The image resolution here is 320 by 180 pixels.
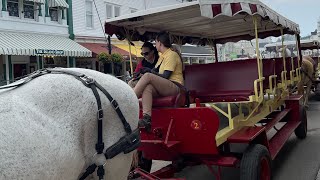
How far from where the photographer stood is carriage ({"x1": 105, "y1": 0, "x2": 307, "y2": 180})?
433cm

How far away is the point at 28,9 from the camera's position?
1798cm

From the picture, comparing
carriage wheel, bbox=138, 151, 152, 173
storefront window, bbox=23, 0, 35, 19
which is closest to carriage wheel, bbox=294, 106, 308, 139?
carriage wheel, bbox=138, 151, 152, 173

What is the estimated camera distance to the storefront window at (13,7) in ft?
56.0

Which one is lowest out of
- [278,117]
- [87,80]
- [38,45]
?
[278,117]

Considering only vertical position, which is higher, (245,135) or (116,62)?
(116,62)

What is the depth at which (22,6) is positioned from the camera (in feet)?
57.6

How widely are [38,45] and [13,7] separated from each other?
2335mm

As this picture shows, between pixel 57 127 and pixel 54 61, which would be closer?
pixel 57 127

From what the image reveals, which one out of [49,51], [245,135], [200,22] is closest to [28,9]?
[49,51]

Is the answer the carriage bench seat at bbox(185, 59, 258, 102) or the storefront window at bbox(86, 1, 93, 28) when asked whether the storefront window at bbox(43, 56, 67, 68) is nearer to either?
the storefront window at bbox(86, 1, 93, 28)

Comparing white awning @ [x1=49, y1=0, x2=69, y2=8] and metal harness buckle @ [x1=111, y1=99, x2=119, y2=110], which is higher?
white awning @ [x1=49, y1=0, x2=69, y2=8]

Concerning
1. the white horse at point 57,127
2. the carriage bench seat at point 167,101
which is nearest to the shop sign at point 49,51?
the carriage bench seat at point 167,101

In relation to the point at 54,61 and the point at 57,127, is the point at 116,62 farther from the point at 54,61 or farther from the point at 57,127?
the point at 57,127

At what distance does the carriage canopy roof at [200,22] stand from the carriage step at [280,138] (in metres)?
1.83
